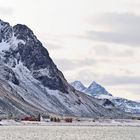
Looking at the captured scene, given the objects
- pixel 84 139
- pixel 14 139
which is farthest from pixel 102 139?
pixel 14 139

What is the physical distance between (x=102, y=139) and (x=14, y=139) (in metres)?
32.2

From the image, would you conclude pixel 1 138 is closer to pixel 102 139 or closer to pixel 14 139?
pixel 14 139

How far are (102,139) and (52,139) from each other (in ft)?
65.8

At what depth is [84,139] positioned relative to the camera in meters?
194

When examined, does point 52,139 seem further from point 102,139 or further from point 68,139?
point 102,139

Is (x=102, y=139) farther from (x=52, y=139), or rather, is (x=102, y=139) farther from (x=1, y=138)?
(x=1, y=138)

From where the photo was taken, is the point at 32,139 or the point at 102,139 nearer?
the point at 32,139

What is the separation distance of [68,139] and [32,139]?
531 inches

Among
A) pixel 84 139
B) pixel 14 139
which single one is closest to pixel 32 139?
pixel 14 139

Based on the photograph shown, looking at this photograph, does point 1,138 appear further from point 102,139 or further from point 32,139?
point 102,139

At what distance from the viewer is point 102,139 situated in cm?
19875

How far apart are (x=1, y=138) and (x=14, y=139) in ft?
18.1

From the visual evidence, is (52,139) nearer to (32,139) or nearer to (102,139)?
(32,139)

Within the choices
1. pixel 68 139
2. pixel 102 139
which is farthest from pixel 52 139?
pixel 102 139
